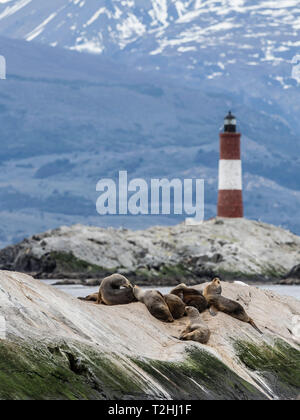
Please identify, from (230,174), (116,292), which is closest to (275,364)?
(116,292)

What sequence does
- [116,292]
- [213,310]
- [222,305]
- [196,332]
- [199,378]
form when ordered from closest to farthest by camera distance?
[199,378] → [196,332] → [116,292] → [213,310] → [222,305]

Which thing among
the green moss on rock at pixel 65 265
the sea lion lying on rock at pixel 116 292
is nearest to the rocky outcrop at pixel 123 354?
the sea lion lying on rock at pixel 116 292

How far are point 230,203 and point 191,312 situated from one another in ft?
199

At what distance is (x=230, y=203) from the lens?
8775 centimetres

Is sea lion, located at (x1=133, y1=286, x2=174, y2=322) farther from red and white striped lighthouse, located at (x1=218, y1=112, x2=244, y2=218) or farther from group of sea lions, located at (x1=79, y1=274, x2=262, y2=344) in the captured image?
red and white striped lighthouse, located at (x1=218, y1=112, x2=244, y2=218)

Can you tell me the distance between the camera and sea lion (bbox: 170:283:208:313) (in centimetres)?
2844

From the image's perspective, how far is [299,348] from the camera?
28.5 m

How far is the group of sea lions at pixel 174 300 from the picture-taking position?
2717cm

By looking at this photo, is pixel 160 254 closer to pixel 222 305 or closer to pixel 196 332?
pixel 222 305

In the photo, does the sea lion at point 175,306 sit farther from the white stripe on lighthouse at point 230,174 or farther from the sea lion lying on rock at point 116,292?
the white stripe on lighthouse at point 230,174

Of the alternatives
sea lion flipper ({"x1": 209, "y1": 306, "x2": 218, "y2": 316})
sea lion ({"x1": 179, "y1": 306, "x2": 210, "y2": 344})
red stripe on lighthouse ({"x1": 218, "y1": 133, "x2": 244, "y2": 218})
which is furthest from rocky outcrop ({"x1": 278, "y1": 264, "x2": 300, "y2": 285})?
sea lion ({"x1": 179, "y1": 306, "x2": 210, "y2": 344})

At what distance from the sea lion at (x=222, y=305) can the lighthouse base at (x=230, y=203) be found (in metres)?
55.6

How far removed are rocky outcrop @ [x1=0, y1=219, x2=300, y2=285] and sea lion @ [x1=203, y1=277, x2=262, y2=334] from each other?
46055 millimetres
